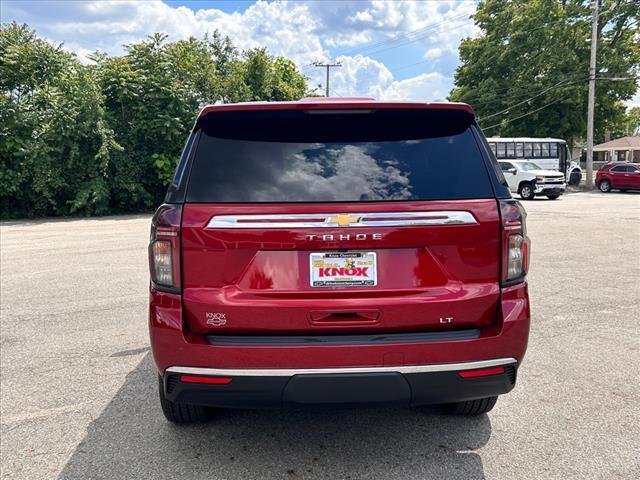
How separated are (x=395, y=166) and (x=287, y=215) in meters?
0.63

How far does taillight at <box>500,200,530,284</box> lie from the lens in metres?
Answer: 2.59

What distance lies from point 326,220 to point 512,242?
3.18ft

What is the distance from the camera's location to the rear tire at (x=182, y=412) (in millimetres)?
3139

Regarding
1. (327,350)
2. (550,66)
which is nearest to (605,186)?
(550,66)

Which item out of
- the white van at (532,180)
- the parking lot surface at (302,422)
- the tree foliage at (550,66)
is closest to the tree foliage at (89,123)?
the parking lot surface at (302,422)

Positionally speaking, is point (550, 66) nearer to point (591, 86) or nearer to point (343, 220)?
point (591, 86)

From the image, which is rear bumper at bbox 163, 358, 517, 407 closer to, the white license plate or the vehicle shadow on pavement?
the white license plate

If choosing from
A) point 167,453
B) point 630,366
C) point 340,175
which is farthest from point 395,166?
point 630,366

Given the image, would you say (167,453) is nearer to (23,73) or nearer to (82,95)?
(82,95)

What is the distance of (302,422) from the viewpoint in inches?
132

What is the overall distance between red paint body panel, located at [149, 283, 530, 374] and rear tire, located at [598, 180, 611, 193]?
31654 millimetres

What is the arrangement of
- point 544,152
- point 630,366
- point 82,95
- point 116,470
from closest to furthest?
point 116,470
point 630,366
point 82,95
point 544,152

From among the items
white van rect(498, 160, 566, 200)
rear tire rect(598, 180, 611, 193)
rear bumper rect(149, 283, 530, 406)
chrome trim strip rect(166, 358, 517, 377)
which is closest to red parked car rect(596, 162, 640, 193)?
rear tire rect(598, 180, 611, 193)

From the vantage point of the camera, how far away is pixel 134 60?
726 inches
